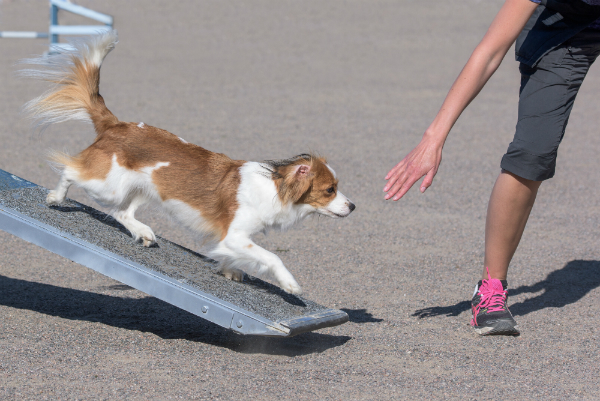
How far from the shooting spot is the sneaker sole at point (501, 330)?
4.00 m

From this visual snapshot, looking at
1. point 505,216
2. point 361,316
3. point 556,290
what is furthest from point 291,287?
point 556,290

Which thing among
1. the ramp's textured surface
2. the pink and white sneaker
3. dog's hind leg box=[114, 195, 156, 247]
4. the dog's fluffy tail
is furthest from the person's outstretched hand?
the dog's fluffy tail

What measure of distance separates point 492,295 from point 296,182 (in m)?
1.39

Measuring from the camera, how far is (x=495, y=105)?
497 inches

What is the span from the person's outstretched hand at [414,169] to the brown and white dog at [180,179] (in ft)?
2.82

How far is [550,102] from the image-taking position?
3.88 metres

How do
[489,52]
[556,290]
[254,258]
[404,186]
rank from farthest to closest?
[556,290] < [254,258] < [489,52] < [404,186]

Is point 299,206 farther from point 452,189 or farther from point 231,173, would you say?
point 452,189

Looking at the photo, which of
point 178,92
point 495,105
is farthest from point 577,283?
point 178,92

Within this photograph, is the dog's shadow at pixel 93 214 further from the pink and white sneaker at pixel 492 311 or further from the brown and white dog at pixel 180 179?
the pink and white sneaker at pixel 492 311

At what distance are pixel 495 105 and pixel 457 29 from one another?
338 inches

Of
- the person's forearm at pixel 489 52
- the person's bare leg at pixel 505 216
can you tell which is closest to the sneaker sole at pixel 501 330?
the person's bare leg at pixel 505 216

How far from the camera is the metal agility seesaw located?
139 inches

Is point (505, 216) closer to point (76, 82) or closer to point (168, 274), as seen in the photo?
point (168, 274)
